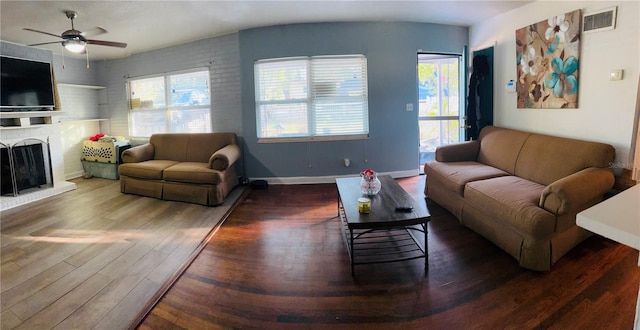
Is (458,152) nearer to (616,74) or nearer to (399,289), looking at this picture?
(616,74)

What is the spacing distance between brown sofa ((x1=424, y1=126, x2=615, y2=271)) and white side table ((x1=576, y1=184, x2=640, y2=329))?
4.53 ft

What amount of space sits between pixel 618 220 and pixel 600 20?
119 inches

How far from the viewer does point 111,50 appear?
5.55m

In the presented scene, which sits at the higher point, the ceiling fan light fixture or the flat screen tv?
the ceiling fan light fixture

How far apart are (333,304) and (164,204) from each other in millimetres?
3035

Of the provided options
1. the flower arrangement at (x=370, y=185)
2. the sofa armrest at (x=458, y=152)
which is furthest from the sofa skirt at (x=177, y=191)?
the sofa armrest at (x=458, y=152)

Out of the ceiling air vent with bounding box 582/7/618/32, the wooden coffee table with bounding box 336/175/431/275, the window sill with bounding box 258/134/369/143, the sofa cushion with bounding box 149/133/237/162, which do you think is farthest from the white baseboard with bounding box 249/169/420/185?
the ceiling air vent with bounding box 582/7/618/32

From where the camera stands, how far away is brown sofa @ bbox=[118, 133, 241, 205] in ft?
13.4

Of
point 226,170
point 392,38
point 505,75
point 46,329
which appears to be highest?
point 392,38

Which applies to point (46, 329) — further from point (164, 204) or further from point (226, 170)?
point (226, 170)

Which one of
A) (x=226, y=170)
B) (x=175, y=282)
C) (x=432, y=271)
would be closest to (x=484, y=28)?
(x=432, y=271)

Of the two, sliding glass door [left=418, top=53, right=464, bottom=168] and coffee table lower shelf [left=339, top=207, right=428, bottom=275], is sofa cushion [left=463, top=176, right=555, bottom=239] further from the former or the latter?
sliding glass door [left=418, top=53, right=464, bottom=168]

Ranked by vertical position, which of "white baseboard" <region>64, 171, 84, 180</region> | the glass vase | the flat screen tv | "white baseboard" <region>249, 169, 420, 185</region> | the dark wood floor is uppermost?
the flat screen tv

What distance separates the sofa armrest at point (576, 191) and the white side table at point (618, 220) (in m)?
1.36
